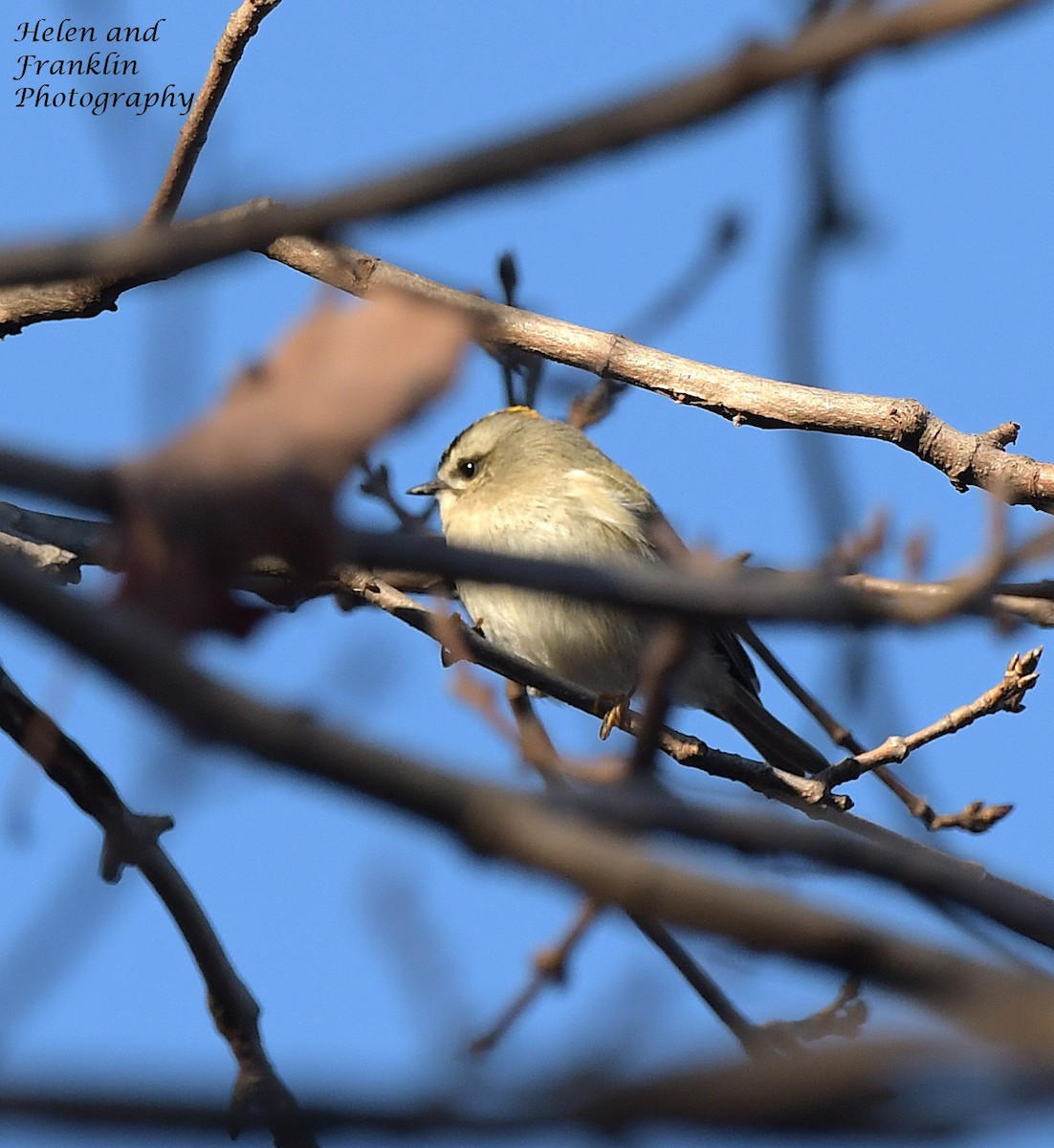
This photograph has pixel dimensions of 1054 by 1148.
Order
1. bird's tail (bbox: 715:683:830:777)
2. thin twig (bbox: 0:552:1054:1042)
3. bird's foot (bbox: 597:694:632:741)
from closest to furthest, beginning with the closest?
thin twig (bbox: 0:552:1054:1042) < bird's foot (bbox: 597:694:632:741) < bird's tail (bbox: 715:683:830:777)

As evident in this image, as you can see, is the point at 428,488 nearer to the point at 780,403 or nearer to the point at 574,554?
the point at 574,554

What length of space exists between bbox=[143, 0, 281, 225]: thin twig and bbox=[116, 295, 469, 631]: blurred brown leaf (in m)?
2.17

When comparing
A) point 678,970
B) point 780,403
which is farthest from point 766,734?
point 678,970

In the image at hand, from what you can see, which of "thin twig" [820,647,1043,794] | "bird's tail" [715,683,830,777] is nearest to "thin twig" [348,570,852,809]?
"thin twig" [820,647,1043,794]

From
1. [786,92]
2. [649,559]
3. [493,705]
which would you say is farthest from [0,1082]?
[649,559]

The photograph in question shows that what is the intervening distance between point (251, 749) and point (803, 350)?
1579 mm

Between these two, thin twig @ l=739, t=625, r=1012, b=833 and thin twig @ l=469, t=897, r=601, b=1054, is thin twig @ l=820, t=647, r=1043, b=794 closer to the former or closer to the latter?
thin twig @ l=739, t=625, r=1012, b=833

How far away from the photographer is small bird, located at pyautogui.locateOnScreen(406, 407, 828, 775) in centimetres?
510

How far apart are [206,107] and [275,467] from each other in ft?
7.81

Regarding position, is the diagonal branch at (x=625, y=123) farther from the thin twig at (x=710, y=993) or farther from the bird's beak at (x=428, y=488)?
the bird's beak at (x=428, y=488)

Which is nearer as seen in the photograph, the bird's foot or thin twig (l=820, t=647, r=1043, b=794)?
thin twig (l=820, t=647, r=1043, b=794)

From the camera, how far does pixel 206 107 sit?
10.5 feet

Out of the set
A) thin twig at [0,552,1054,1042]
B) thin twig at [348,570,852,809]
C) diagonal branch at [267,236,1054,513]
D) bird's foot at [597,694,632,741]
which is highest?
bird's foot at [597,694,632,741]

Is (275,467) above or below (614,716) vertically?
below
